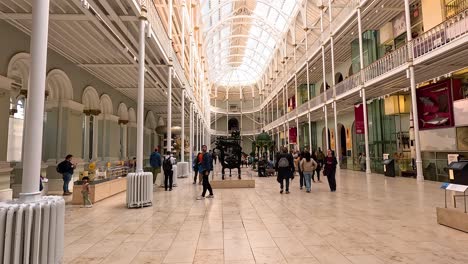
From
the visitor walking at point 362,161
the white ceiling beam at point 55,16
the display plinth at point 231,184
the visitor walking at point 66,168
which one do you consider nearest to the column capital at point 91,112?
the visitor walking at point 66,168

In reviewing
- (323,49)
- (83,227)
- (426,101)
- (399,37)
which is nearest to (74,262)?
(83,227)

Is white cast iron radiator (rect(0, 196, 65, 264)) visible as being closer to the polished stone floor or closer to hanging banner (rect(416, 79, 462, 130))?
the polished stone floor

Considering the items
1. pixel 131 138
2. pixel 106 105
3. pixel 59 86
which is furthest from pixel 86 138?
pixel 131 138

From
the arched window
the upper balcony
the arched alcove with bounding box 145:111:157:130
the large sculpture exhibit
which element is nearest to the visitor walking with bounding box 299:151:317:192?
the large sculpture exhibit

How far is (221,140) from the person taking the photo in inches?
627

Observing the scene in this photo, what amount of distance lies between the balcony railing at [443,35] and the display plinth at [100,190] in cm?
1360

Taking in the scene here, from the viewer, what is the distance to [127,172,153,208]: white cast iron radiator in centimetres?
799

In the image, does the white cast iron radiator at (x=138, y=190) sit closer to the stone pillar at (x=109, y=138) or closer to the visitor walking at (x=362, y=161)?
the stone pillar at (x=109, y=138)

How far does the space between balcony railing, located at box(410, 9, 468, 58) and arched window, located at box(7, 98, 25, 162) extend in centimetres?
1683

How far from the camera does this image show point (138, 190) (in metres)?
8.05

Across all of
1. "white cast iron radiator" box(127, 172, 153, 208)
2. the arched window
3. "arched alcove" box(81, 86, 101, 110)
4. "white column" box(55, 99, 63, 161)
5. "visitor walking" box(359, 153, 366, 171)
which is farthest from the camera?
"visitor walking" box(359, 153, 366, 171)

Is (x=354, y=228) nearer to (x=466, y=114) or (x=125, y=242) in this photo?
(x=125, y=242)

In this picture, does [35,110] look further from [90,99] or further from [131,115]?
[131,115]

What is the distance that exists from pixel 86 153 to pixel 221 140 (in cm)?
748
